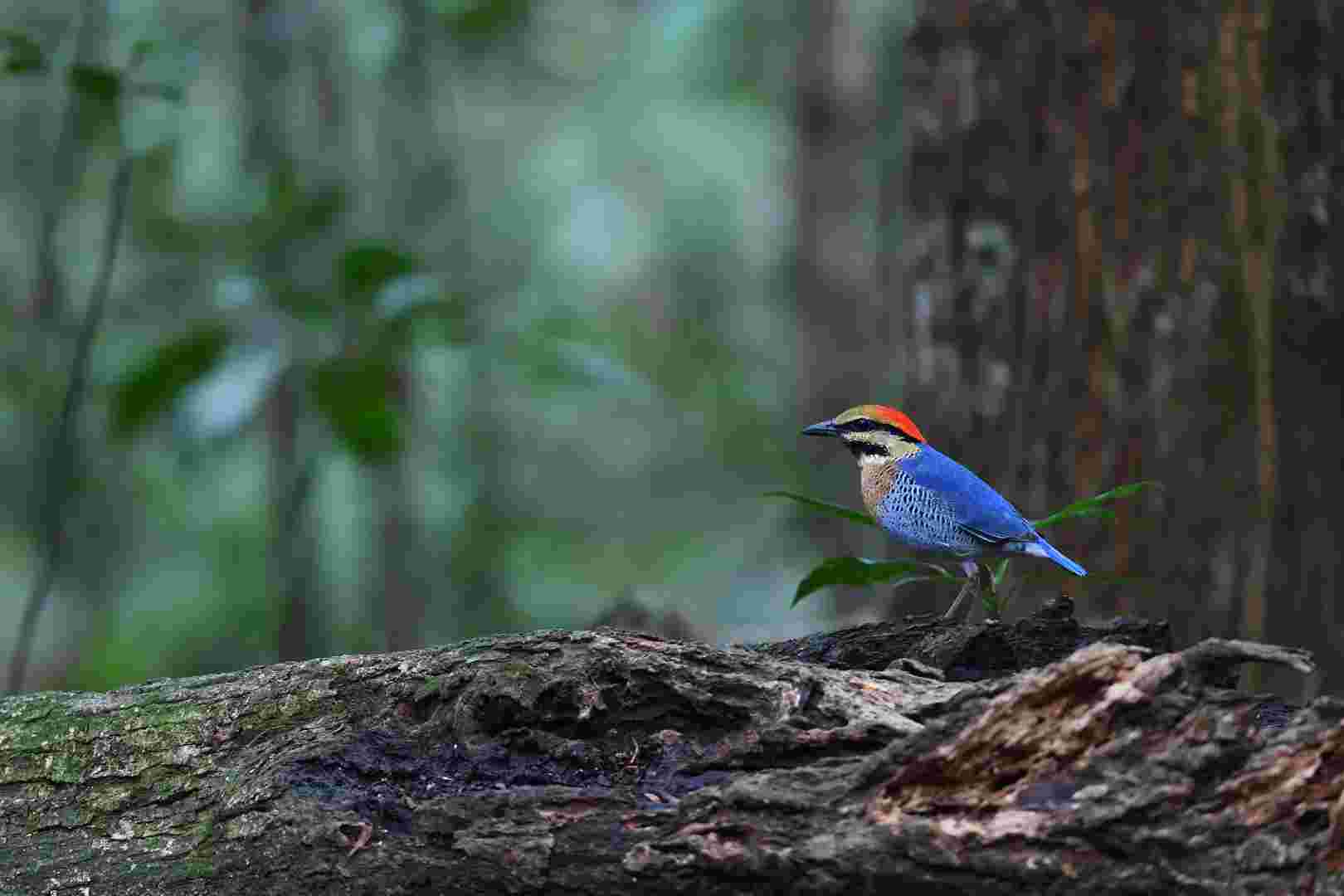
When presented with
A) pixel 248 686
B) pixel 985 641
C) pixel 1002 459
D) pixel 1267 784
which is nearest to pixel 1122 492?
pixel 985 641

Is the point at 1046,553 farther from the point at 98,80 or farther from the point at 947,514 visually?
the point at 98,80

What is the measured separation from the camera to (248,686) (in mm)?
2424

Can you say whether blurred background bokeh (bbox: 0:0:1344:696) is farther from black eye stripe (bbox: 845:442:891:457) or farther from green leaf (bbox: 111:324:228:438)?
black eye stripe (bbox: 845:442:891:457)

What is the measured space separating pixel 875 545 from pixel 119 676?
13.0 ft

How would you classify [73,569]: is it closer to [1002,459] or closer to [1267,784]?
[1002,459]

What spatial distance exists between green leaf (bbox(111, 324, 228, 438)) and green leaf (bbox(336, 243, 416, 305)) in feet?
1.65

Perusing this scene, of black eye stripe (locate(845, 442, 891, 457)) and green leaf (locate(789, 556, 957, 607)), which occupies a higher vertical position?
black eye stripe (locate(845, 442, 891, 457))

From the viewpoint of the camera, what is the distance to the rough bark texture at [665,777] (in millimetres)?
1768

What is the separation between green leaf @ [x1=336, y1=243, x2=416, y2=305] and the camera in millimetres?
4746

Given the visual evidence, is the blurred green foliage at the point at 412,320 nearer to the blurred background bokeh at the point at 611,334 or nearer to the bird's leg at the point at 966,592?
the blurred background bokeh at the point at 611,334

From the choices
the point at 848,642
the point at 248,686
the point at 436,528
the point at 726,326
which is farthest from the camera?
the point at 726,326

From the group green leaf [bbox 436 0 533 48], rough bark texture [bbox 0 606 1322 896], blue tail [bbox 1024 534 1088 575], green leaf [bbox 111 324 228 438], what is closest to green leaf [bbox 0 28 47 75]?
green leaf [bbox 111 324 228 438]

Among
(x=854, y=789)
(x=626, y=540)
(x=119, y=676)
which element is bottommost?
(x=626, y=540)

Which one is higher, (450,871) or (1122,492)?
(1122,492)
